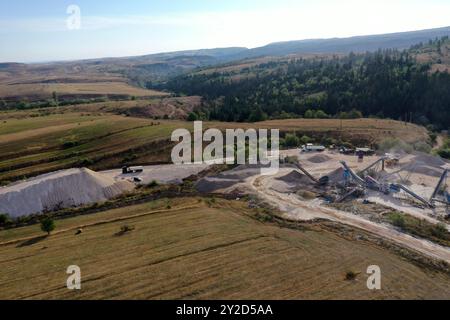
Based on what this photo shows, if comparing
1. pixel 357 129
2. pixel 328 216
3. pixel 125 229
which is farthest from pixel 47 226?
pixel 357 129

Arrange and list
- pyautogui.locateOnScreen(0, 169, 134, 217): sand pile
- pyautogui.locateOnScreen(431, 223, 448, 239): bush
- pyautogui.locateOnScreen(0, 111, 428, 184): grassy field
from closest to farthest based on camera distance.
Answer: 1. pyautogui.locateOnScreen(431, 223, 448, 239): bush
2. pyautogui.locateOnScreen(0, 169, 134, 217): sand pile
3. pyautogui.locateOnScreen(0, 111, 428, 184): grassy field

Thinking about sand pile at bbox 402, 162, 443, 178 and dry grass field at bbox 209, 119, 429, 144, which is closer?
sand pile at bbox 402, 162, 443, 178

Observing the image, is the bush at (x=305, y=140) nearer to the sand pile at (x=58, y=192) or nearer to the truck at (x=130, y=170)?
the truck at (x=130, y=170)

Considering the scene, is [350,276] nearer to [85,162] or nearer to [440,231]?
[440,231]

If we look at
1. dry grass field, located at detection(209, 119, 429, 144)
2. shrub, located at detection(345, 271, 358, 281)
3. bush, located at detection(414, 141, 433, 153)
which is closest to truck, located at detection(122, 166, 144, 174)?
dry grass field, located at detection(209, 119, 429, 144)

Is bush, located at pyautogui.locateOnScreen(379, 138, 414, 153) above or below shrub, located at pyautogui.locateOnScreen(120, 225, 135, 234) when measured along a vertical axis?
below

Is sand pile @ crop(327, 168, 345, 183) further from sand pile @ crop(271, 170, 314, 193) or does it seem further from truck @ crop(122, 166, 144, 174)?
truck @ crop(122, 166, 144, 174)

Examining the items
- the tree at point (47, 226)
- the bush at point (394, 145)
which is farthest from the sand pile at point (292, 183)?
the tree at point (47, 226)
